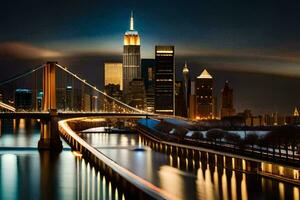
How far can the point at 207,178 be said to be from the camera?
2961 centimetres

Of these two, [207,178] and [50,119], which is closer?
[207,178]

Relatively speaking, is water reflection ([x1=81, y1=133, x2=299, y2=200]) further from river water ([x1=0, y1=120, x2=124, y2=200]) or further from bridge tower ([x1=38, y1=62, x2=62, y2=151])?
bridge tower ([x1=38, y1=62, x2=62, y2=151])

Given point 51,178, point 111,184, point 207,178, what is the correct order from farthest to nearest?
1. point 51,178
2. point 207,178
3. point 111,184

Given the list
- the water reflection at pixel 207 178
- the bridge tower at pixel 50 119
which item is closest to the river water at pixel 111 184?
the water reflection at pixel 207 178

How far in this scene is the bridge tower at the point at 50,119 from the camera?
45.3m

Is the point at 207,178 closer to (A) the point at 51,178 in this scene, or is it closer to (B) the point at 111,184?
(B) the point at 111,184

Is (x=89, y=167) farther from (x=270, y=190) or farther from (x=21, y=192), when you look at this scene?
(x=270, y=190)

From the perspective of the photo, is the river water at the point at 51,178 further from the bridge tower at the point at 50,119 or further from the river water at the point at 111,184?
the bridge tower at the point at 50,119

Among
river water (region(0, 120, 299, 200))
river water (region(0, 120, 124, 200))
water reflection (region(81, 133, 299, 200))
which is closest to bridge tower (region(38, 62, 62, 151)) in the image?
river water (region(0, 120, 124, 200))

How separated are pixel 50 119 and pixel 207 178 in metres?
18.1

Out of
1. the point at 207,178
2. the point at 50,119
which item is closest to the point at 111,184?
the point at 207,178

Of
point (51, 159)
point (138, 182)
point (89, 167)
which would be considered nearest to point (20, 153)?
point (51, 159)

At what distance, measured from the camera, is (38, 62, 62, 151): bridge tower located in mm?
45281

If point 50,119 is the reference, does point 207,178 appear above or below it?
below
